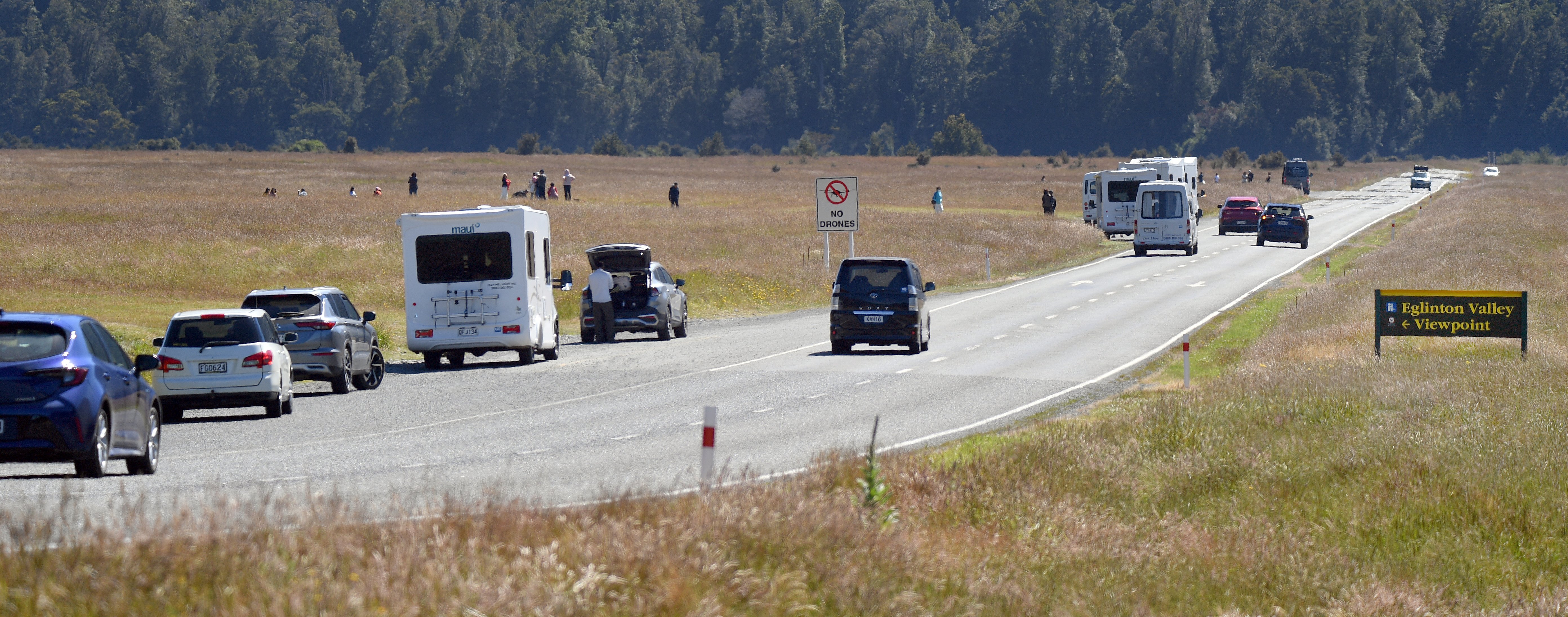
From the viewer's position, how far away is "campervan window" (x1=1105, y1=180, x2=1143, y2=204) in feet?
198

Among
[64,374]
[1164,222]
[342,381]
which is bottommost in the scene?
[342,381]

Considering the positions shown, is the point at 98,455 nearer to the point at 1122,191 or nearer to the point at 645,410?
the point at 645,410

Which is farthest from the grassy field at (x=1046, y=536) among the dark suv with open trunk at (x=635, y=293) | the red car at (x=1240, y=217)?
the red car at (x=1240, y=217)

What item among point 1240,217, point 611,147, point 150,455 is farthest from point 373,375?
point 611,147

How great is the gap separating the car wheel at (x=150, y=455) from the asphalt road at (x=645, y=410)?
173mm

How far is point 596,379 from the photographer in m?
23.9

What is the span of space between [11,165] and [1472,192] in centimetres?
9270

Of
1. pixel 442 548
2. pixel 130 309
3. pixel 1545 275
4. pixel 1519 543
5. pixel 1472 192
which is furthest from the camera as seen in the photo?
pixel 1472 192

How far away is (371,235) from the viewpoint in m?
48.8

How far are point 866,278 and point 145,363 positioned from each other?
1435cm

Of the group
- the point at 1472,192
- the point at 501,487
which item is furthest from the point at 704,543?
the point at 1472,192

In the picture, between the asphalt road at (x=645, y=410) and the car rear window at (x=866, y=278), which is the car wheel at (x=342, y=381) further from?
the car rear window at (x=866, y=278)

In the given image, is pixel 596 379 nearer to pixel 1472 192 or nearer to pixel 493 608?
pixel 493 608

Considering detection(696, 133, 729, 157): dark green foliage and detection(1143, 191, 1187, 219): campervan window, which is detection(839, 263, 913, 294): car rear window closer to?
detection(1143, 191, 1187, 219): campervan window
